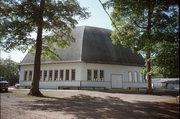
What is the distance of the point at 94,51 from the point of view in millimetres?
27359

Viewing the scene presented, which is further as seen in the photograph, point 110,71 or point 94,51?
point 110,71

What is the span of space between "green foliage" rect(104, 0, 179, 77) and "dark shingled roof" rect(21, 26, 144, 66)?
6784 millimetres

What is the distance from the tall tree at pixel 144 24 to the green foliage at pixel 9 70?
146ft

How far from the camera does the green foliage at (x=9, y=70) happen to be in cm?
5301

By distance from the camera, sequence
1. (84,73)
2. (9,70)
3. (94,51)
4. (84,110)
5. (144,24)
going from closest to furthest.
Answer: (84,110)
(144,24)
(84,73)
(94,51)
(9,70)

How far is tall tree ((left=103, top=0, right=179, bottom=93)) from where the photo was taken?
818 centimetres

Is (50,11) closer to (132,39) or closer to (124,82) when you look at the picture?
(132,39)

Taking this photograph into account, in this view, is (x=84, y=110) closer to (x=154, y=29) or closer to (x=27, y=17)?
(x=154, y=29)

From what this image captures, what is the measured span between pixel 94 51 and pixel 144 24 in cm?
1139

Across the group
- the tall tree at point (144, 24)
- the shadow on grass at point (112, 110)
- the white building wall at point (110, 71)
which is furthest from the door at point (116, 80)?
the shadow on grass at point (112, 110)

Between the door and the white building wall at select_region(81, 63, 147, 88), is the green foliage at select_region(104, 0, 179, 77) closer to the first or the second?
the white building wall at select_region(81, 63, 147, 88)

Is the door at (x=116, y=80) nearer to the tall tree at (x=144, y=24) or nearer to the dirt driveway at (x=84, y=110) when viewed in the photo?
the tall tree at (x=144, y=24)

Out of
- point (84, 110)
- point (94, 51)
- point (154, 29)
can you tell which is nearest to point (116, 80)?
point (94, 51)

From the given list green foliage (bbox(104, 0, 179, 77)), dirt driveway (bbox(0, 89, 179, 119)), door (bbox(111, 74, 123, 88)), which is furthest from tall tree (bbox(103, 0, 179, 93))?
door (bbox(111, 74, 123, 88))
